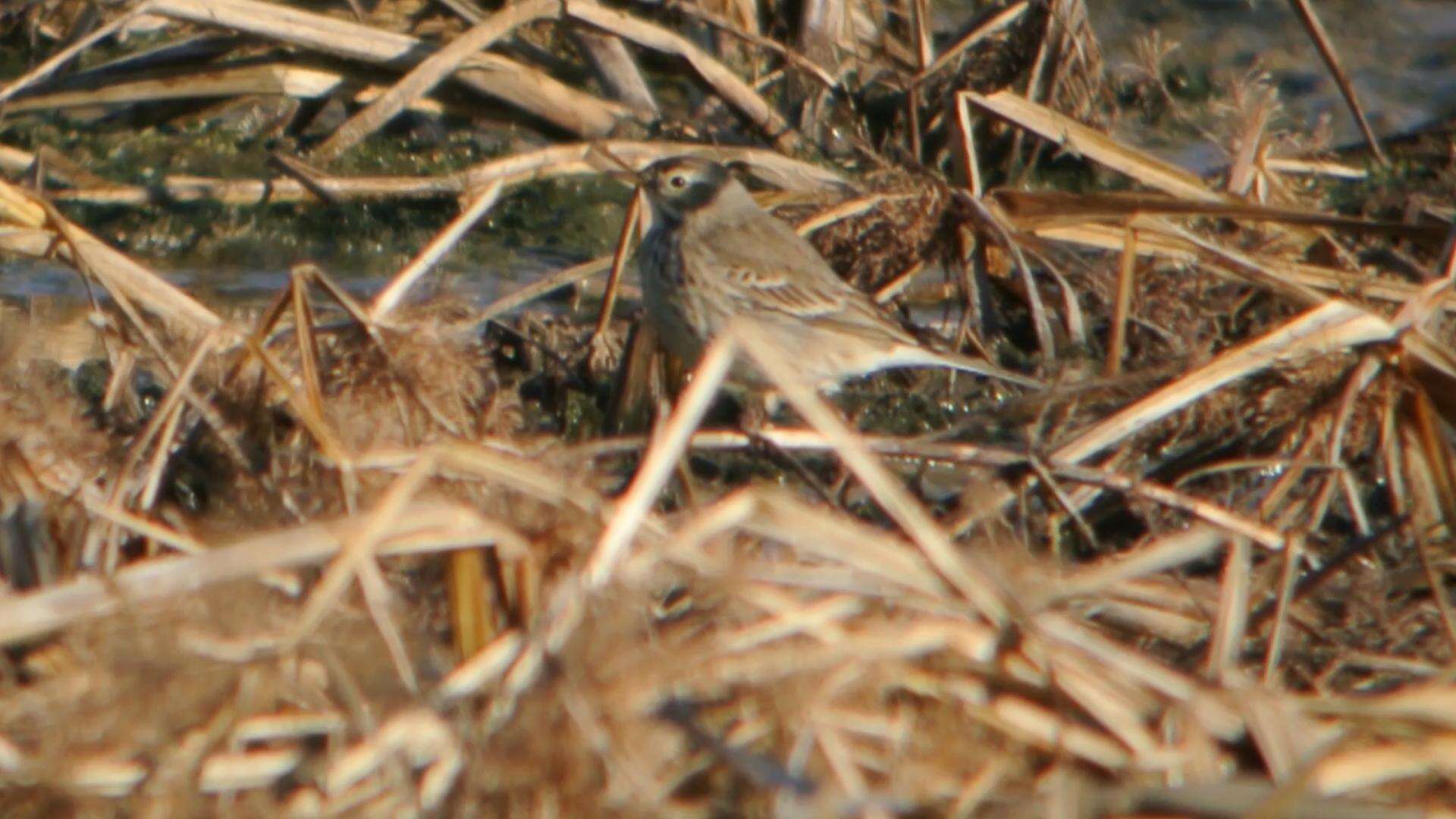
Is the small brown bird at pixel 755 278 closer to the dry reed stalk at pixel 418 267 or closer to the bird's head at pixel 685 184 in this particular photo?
the bird's head at pixel 685 184

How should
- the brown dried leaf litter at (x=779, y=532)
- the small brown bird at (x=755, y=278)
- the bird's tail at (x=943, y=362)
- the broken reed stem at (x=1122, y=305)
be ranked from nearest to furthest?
1. the brown dried leaf litter at (x=779, y=532)
2. the broken reed stem at (x=1122, y=305)
3. the bird's tail at (x=943, y=362)
4. the small brown bird at (x=755, y=278)

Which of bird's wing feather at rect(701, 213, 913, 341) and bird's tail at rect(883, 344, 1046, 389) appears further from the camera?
bird's wing feather at rect(701, 213, 913, 341)

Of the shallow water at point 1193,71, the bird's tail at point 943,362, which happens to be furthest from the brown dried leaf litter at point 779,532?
the shallow water at point 1193,71

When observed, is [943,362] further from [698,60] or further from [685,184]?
[698,60]

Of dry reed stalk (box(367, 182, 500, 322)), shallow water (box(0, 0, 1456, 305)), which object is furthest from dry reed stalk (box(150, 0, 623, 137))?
dry reed stalk (box(367, 182, 500, 322))

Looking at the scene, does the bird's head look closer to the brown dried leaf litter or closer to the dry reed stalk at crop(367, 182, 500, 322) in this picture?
the brown dried leaf litter

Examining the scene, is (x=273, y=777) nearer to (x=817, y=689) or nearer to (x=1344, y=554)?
(x=817, y=689)

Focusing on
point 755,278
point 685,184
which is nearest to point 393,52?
point 685,184
